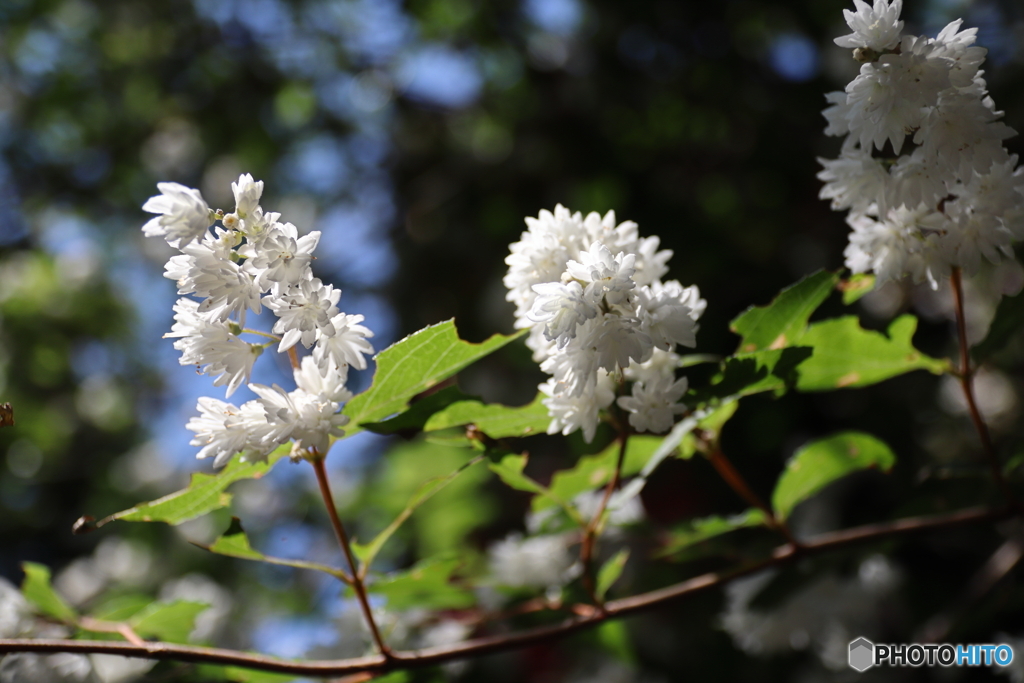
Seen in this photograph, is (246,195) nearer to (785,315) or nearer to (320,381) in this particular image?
(320,381)

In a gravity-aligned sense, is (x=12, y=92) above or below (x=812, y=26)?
above

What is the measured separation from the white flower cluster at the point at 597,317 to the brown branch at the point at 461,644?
0.40 metres

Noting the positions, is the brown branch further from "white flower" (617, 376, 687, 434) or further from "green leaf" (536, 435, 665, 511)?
"white flower" (617, 376, 687, 434)

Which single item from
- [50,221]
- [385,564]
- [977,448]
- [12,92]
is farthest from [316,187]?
[977,448]

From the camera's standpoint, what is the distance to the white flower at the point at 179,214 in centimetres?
88

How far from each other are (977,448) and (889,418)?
907 millimetres

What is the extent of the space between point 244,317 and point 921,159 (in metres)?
0.92

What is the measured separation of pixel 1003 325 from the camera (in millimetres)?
1199

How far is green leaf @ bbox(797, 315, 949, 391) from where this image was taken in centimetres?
119

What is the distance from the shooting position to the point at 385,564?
125 inches

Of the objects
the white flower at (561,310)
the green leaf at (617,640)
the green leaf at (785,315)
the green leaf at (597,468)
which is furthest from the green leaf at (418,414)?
the green leaf at (617,640)

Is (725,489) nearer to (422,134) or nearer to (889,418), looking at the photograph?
(889,418)

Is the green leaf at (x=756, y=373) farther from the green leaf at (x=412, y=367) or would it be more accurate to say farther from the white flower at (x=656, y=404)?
the green leaf at (x=412, y=367)

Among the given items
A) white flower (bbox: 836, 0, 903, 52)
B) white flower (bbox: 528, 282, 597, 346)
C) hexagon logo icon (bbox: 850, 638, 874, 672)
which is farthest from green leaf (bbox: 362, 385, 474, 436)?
hexagon logo icon (bbox: 850, 638, 874, 672)
